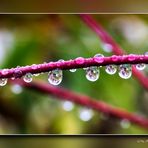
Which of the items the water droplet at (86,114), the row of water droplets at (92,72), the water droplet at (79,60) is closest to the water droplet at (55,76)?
the row of water droplets at (92,72)

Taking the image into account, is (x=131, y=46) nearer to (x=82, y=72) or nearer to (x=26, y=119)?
(x=82, y=72)

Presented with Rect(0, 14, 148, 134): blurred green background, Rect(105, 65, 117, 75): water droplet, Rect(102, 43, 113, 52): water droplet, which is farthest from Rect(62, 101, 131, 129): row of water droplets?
Rect(102, 43, 113, 52): water droplet

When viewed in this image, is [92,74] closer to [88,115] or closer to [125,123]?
[88,115]

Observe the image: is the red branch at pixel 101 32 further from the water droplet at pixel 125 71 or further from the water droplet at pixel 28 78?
the water droplet at pixel 28 78

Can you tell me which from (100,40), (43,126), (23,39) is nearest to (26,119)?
(43,126)

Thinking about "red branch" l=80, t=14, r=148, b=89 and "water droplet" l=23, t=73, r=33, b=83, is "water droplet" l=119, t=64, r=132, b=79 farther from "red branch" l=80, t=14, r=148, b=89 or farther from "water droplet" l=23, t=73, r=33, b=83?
"water droplet" l=23, t=73, r=33, b=83

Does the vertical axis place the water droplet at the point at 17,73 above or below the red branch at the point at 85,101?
Answer: above
